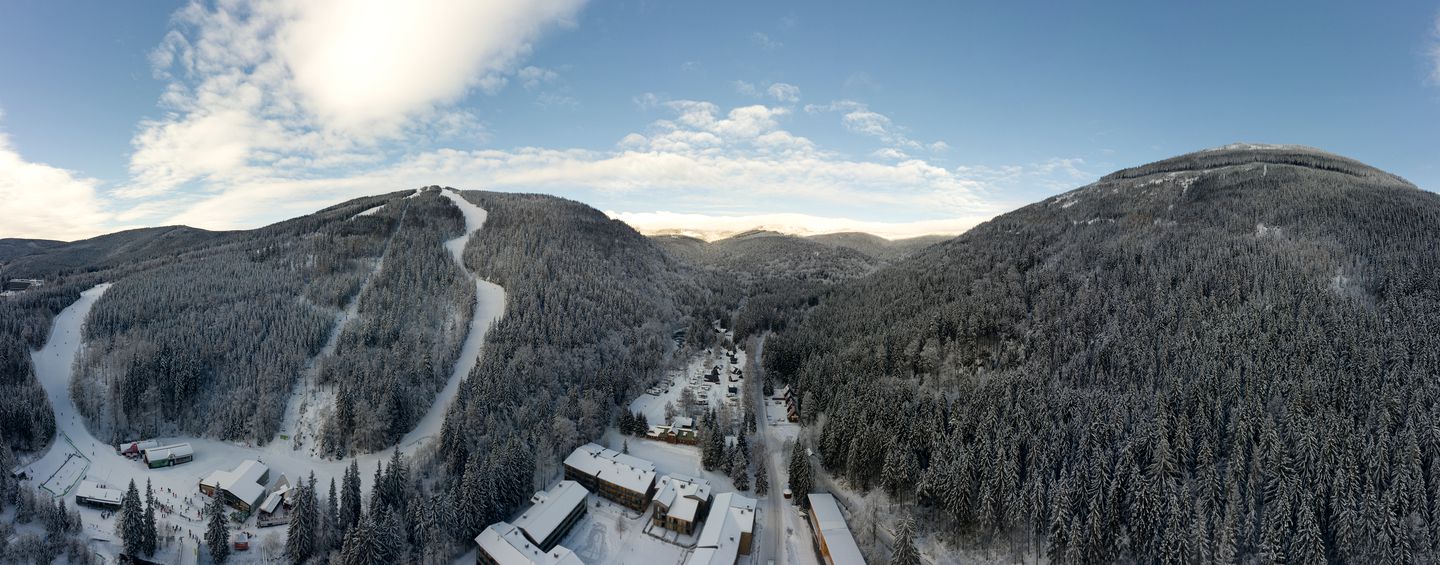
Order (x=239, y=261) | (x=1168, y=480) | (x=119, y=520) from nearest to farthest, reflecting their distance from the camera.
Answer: (x=1168, y=480) < (x=119, y=520) < (x=239, y=261)

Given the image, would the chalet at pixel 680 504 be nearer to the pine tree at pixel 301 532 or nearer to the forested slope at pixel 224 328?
the pine tree at pixel 301 532

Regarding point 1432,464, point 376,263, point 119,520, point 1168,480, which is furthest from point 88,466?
point 1432,464

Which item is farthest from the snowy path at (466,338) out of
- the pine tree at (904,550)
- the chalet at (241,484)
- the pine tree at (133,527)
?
the pine tree at (904,550)

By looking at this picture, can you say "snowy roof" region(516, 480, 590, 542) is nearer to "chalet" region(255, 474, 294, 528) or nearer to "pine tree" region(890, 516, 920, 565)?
"chalet" region(255, 474, 294, 528)

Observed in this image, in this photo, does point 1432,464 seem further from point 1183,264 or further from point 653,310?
point 653,310

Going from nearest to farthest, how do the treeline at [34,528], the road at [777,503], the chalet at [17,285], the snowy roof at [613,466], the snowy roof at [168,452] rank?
the treeline at [34,528], the road at [777,503], the snowy roof at [613,466], the snowy roof at [168,452], the chalet at [17,285]

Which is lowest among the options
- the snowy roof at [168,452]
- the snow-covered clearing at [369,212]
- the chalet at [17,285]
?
the snowy roof at [168,452]
